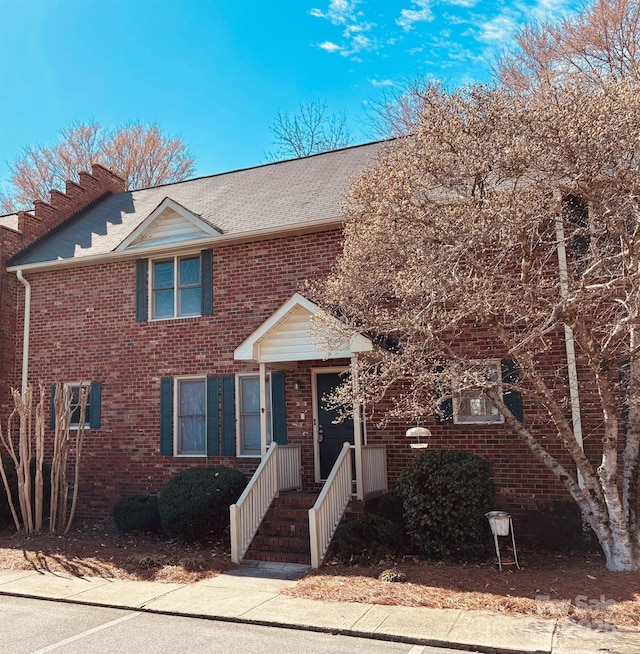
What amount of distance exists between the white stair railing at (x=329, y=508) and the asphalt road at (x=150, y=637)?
227 centimetres

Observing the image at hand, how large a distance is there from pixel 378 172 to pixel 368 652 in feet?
19.6

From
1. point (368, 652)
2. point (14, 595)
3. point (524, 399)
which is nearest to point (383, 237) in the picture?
point (524, 399)

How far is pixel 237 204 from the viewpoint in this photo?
1399cm

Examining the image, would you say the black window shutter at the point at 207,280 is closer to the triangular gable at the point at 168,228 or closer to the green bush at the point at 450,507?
the triangular gable at the point at 168,228

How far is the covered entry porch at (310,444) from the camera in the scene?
925 centimetres

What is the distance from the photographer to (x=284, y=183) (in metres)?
14.4

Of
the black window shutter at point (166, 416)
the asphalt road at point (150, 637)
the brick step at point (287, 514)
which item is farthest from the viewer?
the black window shutter at point (166, 416)

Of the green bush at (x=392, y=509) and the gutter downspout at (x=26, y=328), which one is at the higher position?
the gutter downspout at (x=26, y=328)

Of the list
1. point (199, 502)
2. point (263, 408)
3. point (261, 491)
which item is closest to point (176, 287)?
point (263, 408)

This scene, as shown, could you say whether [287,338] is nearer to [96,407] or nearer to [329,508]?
[329,508]

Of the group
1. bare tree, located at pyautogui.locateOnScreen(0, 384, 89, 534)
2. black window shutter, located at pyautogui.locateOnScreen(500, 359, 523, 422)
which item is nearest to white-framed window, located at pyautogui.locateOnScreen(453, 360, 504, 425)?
black window shutter, located at pyautogui.locateOnScreen(500, 359, 523, 422)

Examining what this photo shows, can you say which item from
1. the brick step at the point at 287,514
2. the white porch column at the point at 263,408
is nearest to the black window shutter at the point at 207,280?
the white porch column at the point at 263,408

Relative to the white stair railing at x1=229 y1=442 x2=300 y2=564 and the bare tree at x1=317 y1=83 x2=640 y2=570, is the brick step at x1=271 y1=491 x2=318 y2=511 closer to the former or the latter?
the white stair railing at x1=229 y1=442 x2=300 y2=564

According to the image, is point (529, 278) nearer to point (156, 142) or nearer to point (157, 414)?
point (157, 414)
